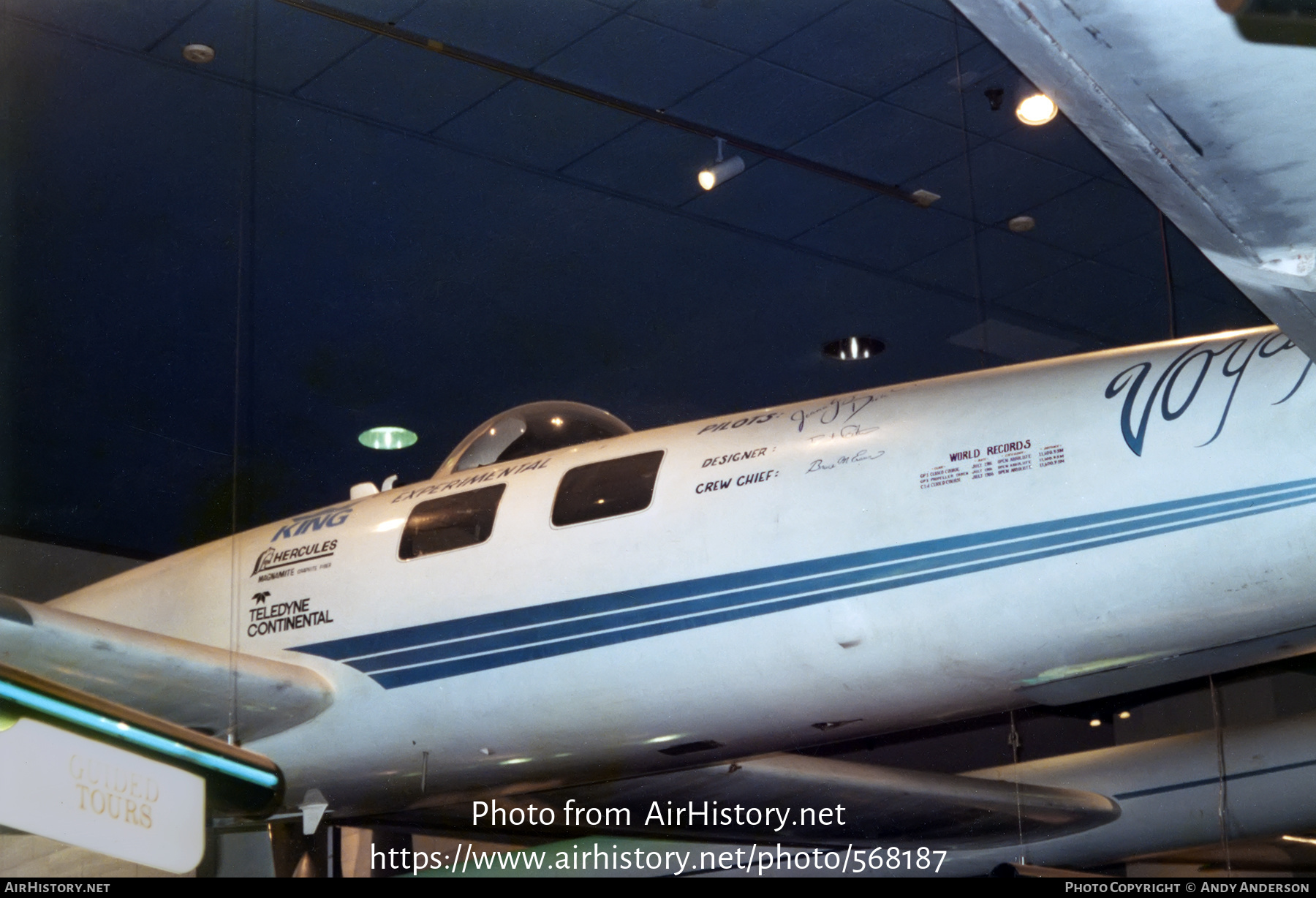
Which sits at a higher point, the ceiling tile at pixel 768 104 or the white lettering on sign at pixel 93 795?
the ceiling tile at pixel 768 104

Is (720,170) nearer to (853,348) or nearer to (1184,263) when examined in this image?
(853,348)

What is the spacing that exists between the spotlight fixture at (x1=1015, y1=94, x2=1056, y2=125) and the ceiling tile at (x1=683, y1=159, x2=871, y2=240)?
0.80 m

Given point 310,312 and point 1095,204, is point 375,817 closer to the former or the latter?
point 310,312

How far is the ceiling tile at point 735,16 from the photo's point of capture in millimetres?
5199

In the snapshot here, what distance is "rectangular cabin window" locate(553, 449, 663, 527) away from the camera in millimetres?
4910

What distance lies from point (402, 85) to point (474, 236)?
111 cm

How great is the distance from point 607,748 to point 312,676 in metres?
1.18

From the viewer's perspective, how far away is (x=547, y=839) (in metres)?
5.64

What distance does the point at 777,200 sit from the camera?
6.47 metres

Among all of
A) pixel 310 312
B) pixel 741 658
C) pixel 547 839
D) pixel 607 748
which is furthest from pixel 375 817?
pixel 310 312

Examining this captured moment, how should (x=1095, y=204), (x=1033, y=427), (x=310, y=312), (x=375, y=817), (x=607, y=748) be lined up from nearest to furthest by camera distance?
(x=1033, y=427) < (x=607, y=748) < (x=375, y=817) < (x=1095, y=204) < (x=310, y=312)

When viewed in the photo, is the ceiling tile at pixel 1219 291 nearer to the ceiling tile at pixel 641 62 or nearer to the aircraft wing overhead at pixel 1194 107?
the ceiling tile at pixel 641 62
